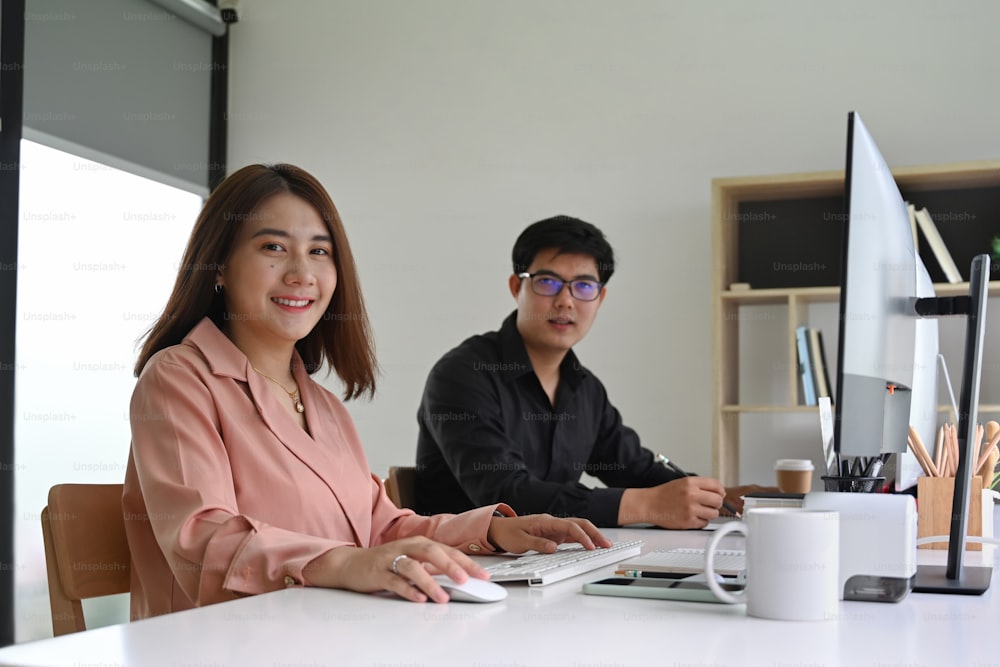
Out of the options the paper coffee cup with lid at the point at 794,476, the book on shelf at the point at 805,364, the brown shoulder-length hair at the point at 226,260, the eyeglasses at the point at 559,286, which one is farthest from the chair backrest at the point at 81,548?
the book on shelf at the point at 805,364

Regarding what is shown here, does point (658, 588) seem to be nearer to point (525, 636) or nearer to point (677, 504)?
point (525, 636)

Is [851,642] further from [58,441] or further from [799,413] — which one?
[58,441]

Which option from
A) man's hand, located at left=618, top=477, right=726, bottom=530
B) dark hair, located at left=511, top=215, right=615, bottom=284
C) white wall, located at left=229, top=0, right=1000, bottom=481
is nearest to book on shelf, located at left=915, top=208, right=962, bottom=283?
white wall, located at left=229, top=0, right=1000, bottom=481

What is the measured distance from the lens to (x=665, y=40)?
4141mm

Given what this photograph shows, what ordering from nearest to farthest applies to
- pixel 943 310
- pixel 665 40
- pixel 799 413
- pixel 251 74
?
1. pixel 943 310
2. pixel 799 413
3. pixel 665 40
4. pixel 251 74

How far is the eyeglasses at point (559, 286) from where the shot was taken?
2.66m

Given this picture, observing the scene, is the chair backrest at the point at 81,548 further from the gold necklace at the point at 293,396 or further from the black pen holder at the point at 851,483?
the black pen holder at the point at 851,483

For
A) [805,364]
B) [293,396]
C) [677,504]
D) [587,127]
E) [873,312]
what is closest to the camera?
[873,312]

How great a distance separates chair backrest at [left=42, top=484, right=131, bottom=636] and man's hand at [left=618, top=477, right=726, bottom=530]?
99 cm

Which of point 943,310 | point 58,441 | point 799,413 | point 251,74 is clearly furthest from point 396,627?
point 251,74

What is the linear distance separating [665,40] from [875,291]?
331cm

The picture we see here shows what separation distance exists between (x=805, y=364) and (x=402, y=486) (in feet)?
5.66

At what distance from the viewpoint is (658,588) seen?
1.09 m

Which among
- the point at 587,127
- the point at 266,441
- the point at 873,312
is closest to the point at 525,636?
A: the point at 873,312
